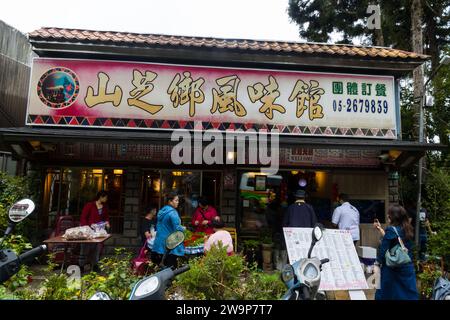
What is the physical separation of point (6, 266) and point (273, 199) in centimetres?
854

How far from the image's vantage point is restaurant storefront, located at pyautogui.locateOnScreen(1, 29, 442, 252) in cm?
858

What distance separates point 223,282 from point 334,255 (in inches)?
79.3

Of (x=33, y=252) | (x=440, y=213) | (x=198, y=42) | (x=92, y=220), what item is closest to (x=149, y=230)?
(x=92, y=220)

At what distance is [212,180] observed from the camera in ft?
32.1

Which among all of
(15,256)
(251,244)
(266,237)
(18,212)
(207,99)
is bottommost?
(251,244)

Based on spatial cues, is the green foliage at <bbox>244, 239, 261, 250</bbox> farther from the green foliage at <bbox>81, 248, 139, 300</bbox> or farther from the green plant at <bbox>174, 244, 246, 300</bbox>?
the green foliage at <bbox>81, 248, 139, 300</bbox>

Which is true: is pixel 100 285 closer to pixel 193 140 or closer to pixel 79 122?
pixel 193 140

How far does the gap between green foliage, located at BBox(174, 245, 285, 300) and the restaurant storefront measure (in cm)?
442

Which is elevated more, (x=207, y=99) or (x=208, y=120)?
(x=207, y=99)

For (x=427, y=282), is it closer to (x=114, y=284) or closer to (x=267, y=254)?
(x=267, y=254)

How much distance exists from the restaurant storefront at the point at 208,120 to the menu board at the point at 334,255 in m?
3.42

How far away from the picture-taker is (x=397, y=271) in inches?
185

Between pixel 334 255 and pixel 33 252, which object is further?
pixel 334 255

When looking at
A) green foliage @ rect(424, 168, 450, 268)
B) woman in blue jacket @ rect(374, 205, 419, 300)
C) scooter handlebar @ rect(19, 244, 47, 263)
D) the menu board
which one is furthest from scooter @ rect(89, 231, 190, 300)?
green foliage @ rect(424, 168, 450, 268)
